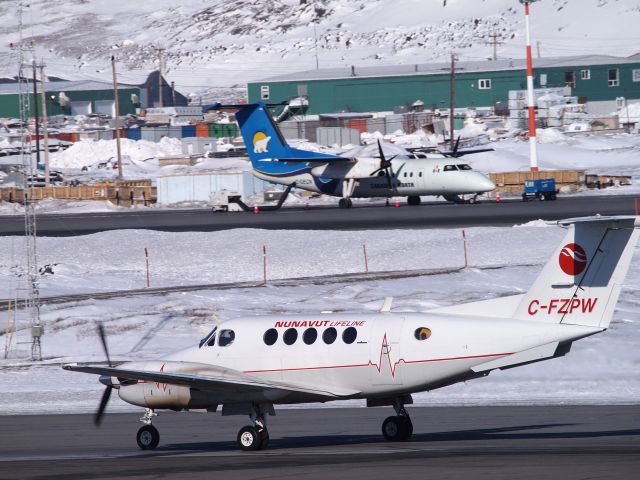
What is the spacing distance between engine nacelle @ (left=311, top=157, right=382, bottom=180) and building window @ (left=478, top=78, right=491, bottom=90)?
71.1 meters

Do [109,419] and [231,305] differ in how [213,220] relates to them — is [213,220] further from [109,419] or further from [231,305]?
[109,419]

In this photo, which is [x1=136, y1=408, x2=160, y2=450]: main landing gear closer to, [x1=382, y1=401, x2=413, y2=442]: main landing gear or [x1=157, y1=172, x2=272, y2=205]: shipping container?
[x1=382, y1=401, x2=413, y2=442]: main landing gear

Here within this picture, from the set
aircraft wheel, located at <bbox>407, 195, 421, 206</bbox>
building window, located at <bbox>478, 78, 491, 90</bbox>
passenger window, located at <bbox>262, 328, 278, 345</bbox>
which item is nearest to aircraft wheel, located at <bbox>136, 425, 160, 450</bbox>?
passenger window, located at <bbox>262, 328, 278, 345</bbox>

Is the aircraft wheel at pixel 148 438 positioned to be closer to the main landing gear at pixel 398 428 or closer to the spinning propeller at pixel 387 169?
the main landing gear at pixel 398 428

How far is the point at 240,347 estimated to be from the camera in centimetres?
2027

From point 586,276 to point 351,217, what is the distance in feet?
131

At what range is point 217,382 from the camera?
19031 mm

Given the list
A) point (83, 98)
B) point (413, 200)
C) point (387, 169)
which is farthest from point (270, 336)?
point (83, 98)

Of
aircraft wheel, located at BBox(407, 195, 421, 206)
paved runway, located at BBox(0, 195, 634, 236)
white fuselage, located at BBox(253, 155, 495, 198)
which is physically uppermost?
white fuselage, located at BBox(253, 155, 495, 198)

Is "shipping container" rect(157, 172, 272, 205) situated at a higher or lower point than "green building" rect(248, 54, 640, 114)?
lower

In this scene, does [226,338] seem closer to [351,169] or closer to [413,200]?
[351,169]

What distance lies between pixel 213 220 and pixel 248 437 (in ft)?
136

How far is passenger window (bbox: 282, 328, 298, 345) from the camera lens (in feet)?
65.4

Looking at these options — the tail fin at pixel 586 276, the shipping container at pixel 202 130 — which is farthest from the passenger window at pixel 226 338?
the shipping container at pixel 202 130
